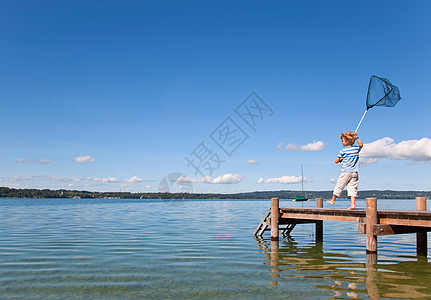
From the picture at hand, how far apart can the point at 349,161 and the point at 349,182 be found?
0.80 metres

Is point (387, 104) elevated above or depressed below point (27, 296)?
above

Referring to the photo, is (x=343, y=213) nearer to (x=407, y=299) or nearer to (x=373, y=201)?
(x=373, y=201)

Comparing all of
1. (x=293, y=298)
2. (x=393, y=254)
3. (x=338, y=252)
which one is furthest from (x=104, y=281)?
(x=393, y=254)

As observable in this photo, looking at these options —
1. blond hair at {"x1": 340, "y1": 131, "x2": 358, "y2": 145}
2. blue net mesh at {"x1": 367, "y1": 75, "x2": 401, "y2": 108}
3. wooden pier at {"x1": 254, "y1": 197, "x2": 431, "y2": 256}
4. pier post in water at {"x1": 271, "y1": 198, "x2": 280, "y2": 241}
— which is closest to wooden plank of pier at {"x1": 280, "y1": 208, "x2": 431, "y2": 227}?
wooden pier at {"x1": 254, "y1": 197, "x2": 431, "y2": 256}

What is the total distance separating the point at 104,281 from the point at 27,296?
2046mm

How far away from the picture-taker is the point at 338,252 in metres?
15.9

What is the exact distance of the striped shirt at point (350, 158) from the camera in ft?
42.0

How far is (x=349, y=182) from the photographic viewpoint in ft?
43.5

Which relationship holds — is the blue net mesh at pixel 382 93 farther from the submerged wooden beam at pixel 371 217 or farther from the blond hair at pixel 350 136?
the submerged wooden beam at pixel 371 217

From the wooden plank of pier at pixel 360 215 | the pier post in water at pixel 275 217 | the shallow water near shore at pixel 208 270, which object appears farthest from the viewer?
the pier post in water at pixel 275 217

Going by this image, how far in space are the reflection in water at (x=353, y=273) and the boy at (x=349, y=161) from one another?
234 cm

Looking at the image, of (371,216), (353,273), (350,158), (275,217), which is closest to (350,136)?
(350,158)

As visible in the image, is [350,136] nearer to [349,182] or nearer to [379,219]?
[349,182]

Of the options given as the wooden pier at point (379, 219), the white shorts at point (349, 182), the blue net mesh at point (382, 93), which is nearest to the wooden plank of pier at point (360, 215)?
the wooden pier at point (379, 219)
